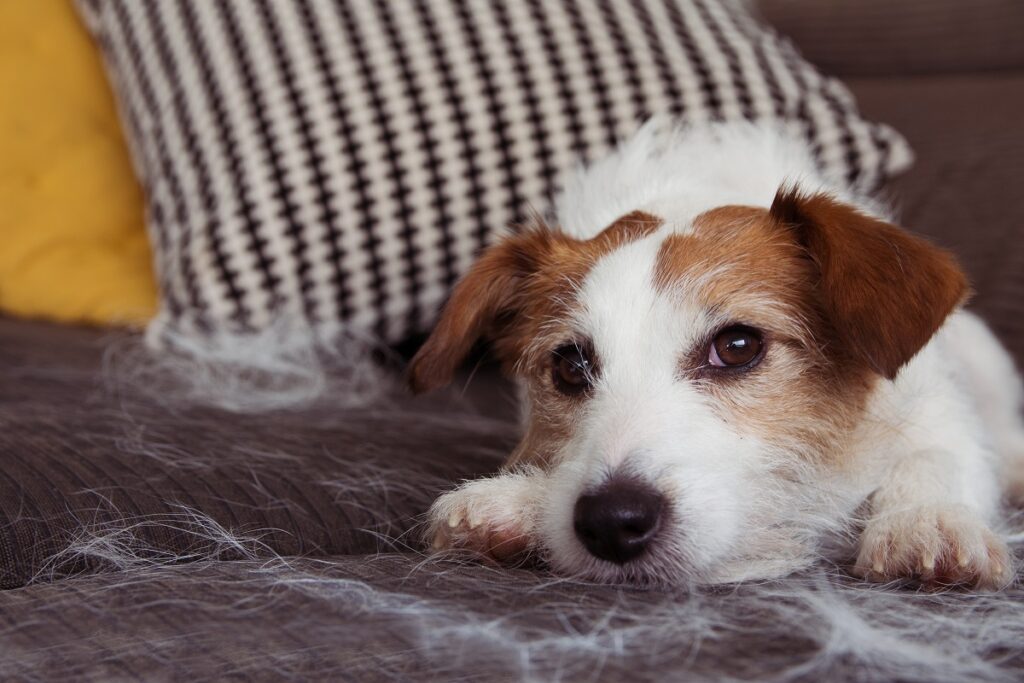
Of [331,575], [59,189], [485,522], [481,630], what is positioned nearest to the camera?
[481,630]

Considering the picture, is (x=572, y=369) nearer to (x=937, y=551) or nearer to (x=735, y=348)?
(x=735, y=348)

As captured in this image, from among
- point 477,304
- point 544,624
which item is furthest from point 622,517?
point 477,304

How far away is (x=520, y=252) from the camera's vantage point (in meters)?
1.21

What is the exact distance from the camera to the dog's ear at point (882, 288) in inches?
37.4

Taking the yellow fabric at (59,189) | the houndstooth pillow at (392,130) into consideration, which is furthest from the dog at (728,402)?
the yellow fabric at (59,189)

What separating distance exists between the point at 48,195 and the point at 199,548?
3.72 feet

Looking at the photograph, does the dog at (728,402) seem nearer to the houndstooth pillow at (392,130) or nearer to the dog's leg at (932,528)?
the dog's leg at (932,528)

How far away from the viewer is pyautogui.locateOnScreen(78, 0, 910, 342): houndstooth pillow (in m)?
1.60

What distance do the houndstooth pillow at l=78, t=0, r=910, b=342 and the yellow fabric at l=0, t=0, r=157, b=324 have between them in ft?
0.75

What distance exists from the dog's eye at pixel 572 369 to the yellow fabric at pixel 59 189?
972mm

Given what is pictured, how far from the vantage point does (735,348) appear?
3.40ft

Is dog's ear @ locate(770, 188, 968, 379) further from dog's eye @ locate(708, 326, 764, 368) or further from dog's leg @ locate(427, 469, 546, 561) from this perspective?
dog's leg @ locate(427, 469, 546, 561)

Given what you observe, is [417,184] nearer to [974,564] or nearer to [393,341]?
[393,341]

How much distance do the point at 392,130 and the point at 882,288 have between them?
0.87 meters
